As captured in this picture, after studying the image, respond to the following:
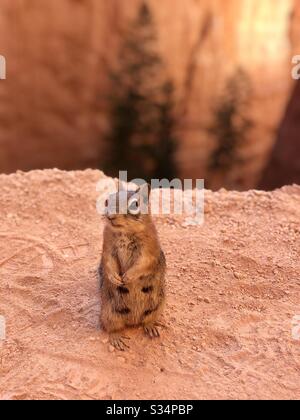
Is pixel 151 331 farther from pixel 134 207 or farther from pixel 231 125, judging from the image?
pixel 231 125

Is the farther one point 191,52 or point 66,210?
point 191,52

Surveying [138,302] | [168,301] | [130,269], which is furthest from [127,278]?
[168,301]

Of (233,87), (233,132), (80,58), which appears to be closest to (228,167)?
(233,132)

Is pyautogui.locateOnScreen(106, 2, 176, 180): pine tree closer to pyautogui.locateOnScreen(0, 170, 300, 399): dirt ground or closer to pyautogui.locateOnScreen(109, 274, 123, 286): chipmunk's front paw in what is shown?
pyautogui.locateOnScreen(0, 170, 300, 399): dirt ground

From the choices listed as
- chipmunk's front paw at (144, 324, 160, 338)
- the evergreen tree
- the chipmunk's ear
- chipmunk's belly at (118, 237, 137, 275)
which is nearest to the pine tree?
the evergreen tree
